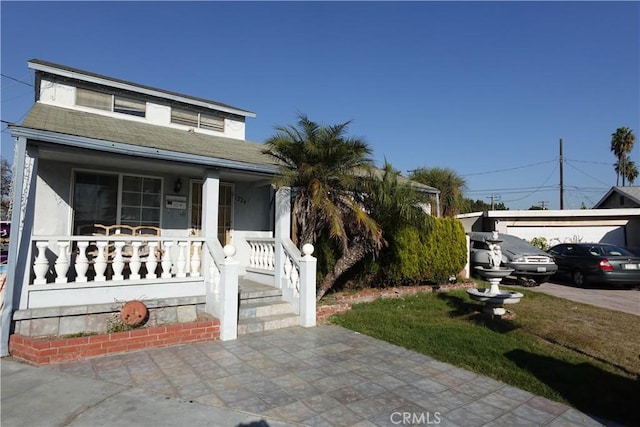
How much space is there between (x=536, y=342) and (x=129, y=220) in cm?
831

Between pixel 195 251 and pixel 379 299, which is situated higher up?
pixel 195 251

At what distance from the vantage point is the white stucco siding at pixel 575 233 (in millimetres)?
19469

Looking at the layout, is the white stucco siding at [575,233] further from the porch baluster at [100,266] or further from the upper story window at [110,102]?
the porch baluster at [100,266]

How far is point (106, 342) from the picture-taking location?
5227mm

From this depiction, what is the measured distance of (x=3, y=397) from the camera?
3912mm

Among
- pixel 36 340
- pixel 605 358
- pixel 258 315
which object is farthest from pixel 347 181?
pixel 36 340

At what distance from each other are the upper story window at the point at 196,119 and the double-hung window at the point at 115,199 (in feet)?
10.9

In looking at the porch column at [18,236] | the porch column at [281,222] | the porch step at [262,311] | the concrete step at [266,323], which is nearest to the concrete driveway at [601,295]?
the concrete step at [266,323]

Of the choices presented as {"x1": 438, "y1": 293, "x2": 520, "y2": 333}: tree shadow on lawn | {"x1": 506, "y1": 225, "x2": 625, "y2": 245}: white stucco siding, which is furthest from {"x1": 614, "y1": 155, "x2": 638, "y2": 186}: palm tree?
{"x1": 438, "y1": 293, "x2": 520, "y2": 333}: tree shadow on lawn

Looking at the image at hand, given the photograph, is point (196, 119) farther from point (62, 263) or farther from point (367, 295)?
point (367, 295)

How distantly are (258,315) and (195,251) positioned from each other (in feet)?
5.55

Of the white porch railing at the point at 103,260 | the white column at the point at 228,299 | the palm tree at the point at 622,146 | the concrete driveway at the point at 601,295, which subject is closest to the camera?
the white porch railing at the point at 103,260

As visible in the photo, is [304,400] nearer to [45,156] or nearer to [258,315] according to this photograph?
[258,315]

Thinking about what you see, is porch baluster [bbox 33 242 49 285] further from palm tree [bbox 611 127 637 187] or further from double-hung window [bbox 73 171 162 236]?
palm tree [bbox 611 127 637 187]
